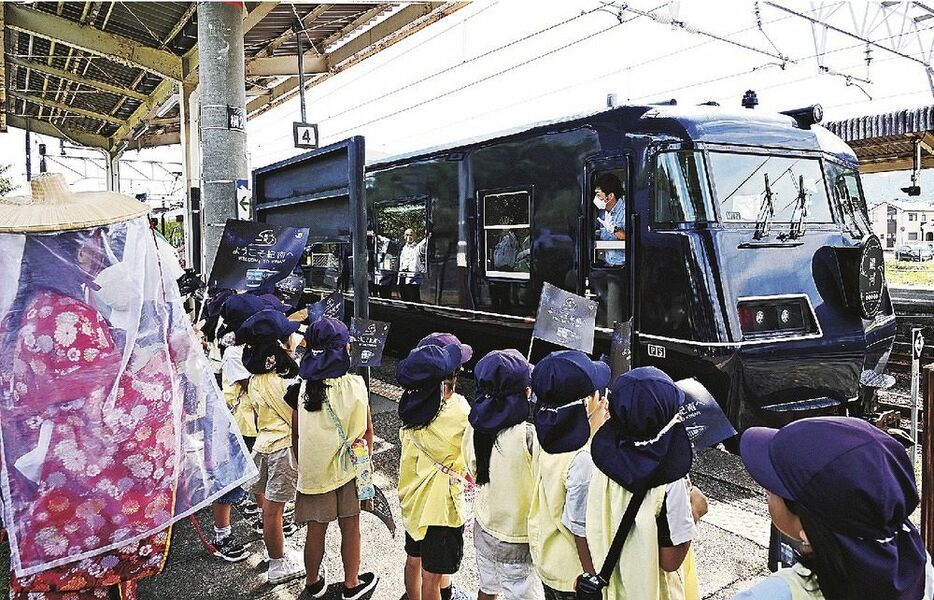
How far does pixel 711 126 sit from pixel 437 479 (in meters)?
3.66

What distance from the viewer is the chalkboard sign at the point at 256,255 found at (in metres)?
4.95

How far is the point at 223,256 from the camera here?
16.7 feet

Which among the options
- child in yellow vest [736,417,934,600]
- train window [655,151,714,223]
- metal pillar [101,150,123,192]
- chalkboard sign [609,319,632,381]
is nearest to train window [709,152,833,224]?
train window [655,151,714,223]

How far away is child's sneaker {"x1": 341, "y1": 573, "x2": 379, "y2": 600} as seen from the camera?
3.33 metres

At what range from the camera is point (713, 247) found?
485 cm

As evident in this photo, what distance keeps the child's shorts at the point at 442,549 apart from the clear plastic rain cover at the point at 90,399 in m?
0.96

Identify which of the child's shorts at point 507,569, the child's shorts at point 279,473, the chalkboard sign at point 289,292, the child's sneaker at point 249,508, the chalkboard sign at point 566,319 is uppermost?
the chalkboard sign at point 289,292

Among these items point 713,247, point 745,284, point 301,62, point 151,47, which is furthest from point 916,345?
point 151,47

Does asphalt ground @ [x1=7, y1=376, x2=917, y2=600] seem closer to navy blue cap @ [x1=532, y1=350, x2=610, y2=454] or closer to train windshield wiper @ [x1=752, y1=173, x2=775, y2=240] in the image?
navy blue cap @ [x1=532, y1=350, x2=610, y2=454]

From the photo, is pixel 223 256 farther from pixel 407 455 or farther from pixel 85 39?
pixel 85 39

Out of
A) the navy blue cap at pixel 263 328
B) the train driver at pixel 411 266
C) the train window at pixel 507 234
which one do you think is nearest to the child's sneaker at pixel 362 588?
the navy blue cap at pixel 263 328

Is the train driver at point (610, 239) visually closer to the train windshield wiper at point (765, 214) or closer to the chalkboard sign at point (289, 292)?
the train windshield wiper at point (765, 214)

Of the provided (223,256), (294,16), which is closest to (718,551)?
(223,256)

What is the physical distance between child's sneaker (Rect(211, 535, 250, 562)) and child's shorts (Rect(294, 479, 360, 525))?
0.68m
